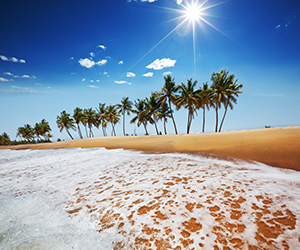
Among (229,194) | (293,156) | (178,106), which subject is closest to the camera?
(229,194)

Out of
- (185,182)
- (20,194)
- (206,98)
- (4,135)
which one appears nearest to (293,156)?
(185,182)

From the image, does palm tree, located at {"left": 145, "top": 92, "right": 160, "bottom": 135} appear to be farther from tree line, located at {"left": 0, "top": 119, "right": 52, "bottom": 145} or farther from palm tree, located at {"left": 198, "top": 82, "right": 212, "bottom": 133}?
tree line, located at {"left": 0, "top": 119, "right": 52, "bottom": 145}

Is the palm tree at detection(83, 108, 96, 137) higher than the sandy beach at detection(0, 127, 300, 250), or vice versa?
the palm tree at detection(83, 108, 96, 137)

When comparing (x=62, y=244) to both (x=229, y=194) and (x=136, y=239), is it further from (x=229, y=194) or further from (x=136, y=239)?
(x=229, y=194)

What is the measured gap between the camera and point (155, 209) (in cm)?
229

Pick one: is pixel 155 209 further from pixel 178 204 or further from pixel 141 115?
pixel 141 115

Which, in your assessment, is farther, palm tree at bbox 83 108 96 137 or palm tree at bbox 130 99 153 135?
palm tree at bbox 83 108 96 137

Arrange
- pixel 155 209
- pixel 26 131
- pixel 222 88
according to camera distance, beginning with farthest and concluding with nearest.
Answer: pixel 26 131 < pixel 222 88 < pixel 155 209

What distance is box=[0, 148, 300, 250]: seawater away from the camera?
172cm

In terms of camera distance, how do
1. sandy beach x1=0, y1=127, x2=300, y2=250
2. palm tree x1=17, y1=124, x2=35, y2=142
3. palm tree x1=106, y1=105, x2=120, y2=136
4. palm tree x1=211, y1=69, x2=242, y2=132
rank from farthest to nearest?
palm tree x1=17, y1=124, x2=35, y2=142 < palm tree x1=106, y1=105, x2=120, y2=136 < palm tree x1=211, y1=69, x2=242, y2=132 < sandy beach x1=0, y1=127, x2=300, y2=250

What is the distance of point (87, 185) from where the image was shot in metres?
3.54

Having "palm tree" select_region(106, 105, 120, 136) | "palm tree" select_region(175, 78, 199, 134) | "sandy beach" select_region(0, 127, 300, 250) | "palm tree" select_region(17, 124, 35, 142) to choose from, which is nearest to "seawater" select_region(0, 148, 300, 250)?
"sandy beach" select_region(0, 127, 300, 250)

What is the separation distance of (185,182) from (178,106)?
21.6m

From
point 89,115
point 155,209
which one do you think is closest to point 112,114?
point 89,115
